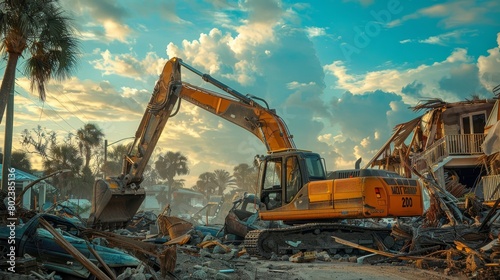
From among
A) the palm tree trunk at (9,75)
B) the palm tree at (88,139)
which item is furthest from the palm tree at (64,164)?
the palm tree trunk at (9,75)

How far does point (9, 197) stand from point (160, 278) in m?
2.61

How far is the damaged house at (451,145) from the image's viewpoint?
26062mm

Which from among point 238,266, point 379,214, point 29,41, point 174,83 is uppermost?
point 29,41

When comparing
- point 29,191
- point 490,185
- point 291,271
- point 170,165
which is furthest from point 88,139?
point 291,271

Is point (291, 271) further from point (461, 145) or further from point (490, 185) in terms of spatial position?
point (461, 145)

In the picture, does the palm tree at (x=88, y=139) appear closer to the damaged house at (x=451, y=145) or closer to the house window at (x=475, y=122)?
the damaged house at (x=451, y=145)

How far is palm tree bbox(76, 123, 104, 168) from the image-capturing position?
149ft

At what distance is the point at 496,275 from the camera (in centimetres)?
796

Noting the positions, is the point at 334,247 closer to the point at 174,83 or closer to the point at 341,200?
the point at 341,200

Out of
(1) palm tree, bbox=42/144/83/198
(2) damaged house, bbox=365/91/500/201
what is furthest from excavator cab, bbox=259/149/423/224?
(1) palm tree, bbox=42/144/83/198

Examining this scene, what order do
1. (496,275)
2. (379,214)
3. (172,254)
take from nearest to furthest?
(172,254)
(496,275)
(379,214)

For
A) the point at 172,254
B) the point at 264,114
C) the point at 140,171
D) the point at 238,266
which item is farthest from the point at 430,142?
the point at 172,254

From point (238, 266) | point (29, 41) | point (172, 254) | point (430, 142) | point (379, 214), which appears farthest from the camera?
point (430, 142)

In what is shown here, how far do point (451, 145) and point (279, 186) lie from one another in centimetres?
1681
